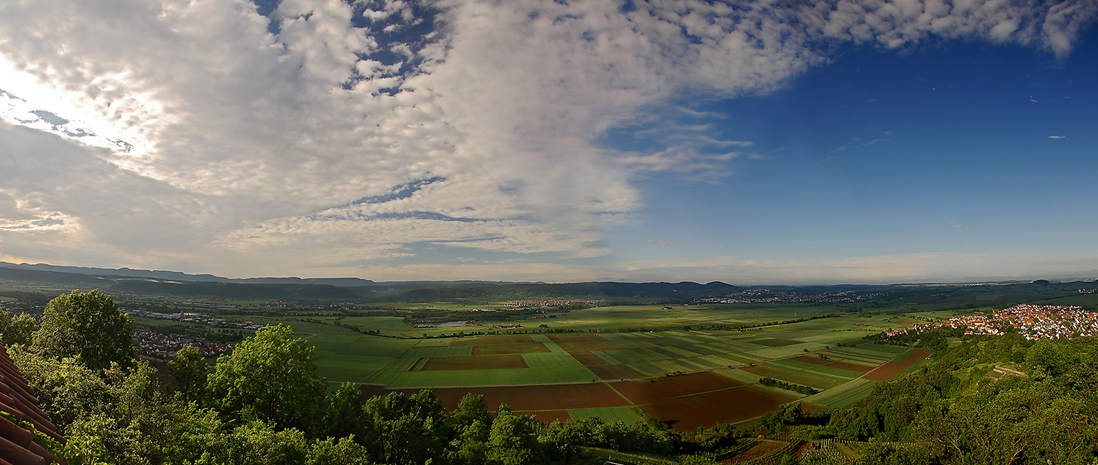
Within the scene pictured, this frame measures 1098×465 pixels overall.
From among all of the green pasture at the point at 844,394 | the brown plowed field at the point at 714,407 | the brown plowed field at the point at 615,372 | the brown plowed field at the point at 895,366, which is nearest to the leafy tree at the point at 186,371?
the brown plowed field at the point at 714,407

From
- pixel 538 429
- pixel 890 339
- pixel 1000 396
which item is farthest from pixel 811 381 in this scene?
pixel 890 339

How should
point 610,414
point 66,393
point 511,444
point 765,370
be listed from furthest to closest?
point 765,370, point 610,414, point 511,444, point 66,393

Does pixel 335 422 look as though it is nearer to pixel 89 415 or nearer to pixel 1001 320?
pixel 89 415

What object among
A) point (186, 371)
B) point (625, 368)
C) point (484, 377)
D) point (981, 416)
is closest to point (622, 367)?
point (625, 368)

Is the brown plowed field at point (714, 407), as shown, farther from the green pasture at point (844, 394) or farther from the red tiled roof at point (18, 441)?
the red tiled roof at point (18, 441)

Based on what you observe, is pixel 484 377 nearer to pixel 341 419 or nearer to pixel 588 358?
pixel 588 358

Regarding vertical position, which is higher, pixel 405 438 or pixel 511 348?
pixel 405 438
